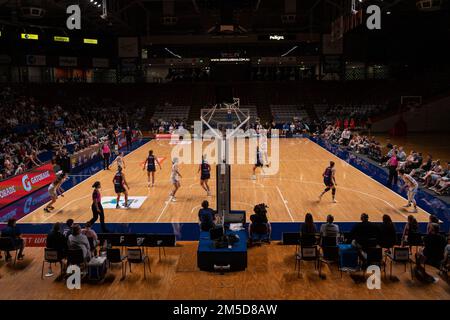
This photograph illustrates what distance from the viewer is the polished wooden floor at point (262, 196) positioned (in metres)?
14.2

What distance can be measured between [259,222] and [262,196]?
5.51 m

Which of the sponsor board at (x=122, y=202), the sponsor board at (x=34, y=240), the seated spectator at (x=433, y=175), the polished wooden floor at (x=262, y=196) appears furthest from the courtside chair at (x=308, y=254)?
the seated spectator at (x=433, y=175)

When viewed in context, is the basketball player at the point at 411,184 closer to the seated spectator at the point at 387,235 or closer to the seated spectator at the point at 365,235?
the seated spectator at the point at 387,235

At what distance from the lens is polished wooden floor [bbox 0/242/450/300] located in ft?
28.5

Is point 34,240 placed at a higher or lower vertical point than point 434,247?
lower

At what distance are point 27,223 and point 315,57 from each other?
38.5 meters

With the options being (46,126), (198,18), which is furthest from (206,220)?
(198,18)

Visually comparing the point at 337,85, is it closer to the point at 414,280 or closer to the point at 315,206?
the point at 315,206

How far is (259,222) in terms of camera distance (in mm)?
11320

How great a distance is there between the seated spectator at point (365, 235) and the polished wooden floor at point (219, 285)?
712 millimetres

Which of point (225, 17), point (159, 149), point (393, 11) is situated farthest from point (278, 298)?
Result: point (393, 11)

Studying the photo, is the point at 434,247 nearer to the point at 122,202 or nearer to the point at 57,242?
the point at 57,242

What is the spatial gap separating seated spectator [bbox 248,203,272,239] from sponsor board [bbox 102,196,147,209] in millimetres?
5336

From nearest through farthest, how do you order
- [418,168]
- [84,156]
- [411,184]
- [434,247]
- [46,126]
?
[434,247], [411,184], [418,168], [84,156], [46,126]
